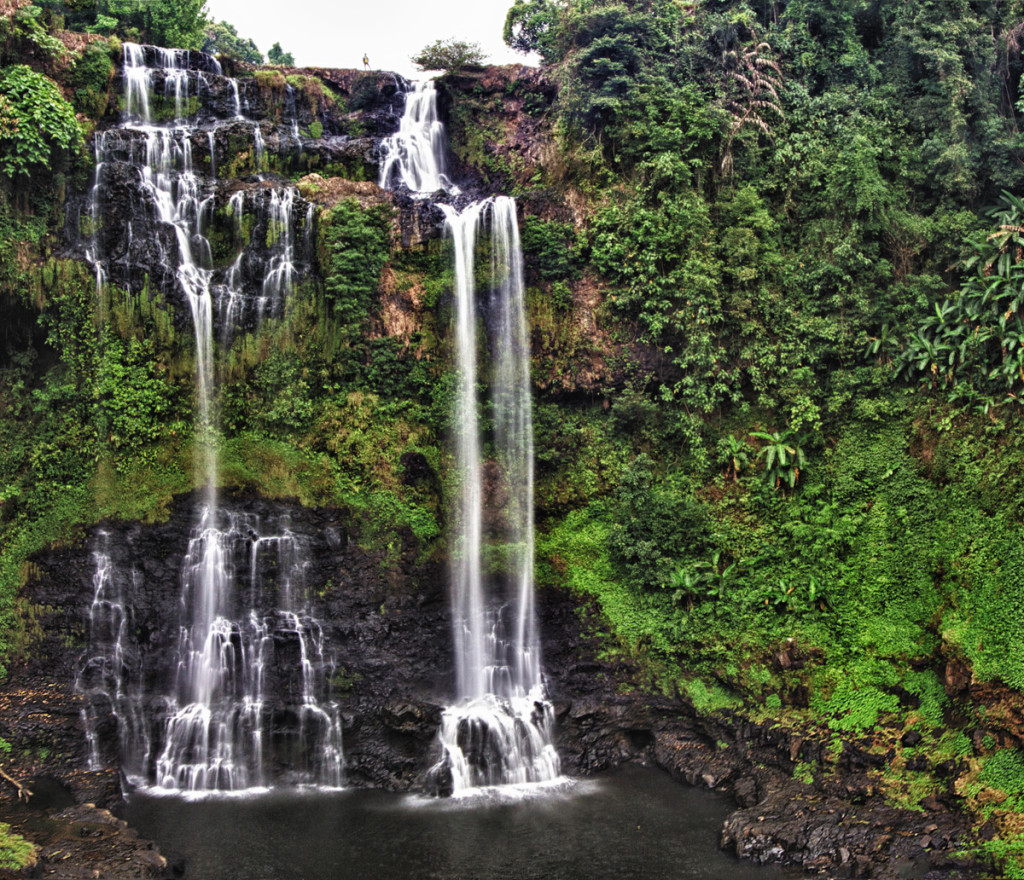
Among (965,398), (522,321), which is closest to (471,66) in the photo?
(522,321)

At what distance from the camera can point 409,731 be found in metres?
16.0

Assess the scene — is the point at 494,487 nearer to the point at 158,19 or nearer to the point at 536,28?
the point at 536,28

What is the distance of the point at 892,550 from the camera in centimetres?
1581

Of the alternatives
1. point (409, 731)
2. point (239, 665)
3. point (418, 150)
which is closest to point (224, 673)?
point (239, 665)

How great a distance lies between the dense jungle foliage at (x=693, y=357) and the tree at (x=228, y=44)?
43.9ft

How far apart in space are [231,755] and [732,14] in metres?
21.3

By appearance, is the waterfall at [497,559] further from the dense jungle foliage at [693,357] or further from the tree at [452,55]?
the tree at [452,55]

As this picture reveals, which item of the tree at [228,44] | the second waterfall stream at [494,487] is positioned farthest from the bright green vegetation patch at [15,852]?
the tree at [228,44]

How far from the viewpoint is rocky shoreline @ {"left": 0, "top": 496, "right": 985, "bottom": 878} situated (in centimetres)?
1277

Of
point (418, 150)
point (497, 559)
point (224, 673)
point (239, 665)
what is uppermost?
point (418, 150)

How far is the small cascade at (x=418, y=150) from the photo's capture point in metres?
21.0

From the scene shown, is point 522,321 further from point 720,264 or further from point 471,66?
point 471,66

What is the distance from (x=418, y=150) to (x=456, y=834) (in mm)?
17274

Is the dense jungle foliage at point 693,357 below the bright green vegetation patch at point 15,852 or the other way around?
the other way around
